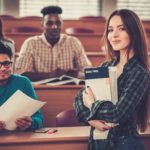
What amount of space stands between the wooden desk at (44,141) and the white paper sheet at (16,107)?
93 mm

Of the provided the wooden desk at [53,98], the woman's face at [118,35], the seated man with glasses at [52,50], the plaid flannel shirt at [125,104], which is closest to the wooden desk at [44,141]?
the plaid flannel shirt at [125,104]

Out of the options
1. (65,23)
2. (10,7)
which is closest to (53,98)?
(65,23)

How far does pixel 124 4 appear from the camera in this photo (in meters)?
8.16

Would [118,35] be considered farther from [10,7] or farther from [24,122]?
[10,7]

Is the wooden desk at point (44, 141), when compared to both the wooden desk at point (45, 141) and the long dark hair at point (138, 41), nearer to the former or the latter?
the wooden desk at point (45, 141)

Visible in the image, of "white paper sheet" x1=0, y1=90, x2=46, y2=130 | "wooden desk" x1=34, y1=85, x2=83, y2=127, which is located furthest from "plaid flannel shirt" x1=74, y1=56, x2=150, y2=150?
"wooden desk" x1=34, y1=85, x2=83, y2=127

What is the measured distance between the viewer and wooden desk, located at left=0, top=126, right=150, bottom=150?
2068 millimetres

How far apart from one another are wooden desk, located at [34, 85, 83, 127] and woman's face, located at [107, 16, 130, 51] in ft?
3.94

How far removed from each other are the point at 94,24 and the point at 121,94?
536 cm

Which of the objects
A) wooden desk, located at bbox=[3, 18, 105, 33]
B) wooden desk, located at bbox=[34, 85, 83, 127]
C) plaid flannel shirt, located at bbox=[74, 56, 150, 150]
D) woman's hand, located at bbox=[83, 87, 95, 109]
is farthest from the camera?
wooden desk, located at bbox=[3, 18, 105, 33]

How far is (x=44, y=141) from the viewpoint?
6.86ft

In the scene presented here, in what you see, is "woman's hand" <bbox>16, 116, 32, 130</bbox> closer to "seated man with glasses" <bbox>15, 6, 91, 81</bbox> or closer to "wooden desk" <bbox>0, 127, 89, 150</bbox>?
"wooden desk" <bbox>0, 127, 89, 150</bbox>

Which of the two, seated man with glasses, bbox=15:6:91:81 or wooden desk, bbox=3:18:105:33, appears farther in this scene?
wooden desk, bbox=3:18:105:33

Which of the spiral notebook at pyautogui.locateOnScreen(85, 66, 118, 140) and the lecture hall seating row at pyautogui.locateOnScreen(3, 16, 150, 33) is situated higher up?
the lecture hall seating row at pyautogui.locateOnScreen(3, 16, 150, 33)
